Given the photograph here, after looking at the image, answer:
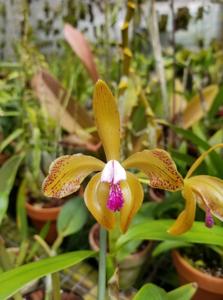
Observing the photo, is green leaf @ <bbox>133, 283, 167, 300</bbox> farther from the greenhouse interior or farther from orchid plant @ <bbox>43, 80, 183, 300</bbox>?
orchid plant @ <bbox>43, 80, 183, 300</bbox>

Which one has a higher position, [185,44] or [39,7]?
[39,7]

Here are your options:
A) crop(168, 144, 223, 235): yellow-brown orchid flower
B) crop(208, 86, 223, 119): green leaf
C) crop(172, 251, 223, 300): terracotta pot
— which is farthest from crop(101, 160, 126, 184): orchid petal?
crop(208, 86, 223, 119): green leaf

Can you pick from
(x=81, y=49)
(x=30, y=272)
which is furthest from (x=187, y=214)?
(x=81, y=49)

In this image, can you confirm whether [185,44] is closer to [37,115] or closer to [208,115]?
[208,115]

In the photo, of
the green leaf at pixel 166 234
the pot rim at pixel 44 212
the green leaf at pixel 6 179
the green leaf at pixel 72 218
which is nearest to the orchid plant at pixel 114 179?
the green leaf at pixel 166 234

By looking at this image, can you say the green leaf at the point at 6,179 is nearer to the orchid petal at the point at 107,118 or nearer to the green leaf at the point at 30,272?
the green leaf at the point at 30,272

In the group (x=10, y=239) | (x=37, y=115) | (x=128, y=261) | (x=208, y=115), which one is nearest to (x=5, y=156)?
(x=37, y=115)
